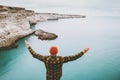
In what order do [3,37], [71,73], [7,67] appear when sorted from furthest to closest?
[3,37] < [7,67] < [71,73]

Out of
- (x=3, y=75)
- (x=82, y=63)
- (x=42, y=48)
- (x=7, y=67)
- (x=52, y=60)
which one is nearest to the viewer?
(x=52, y=60)

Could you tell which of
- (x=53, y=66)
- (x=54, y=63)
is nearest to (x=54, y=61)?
(x=54, y=63)

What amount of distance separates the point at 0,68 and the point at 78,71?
7.55 metres

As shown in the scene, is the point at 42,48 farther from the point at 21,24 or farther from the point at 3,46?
the point at 21,24

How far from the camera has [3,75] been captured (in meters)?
15.8

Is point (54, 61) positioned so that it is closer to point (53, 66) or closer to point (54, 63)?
point (54, 63)

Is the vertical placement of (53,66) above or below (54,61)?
below

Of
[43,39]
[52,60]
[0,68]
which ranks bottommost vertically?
[43,39]

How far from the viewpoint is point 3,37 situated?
2433 centimetres

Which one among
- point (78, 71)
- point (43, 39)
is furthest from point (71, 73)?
point (43, 39)

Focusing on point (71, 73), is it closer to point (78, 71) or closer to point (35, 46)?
point (78, 71)

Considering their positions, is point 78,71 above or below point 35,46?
above

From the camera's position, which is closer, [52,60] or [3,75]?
[52,60]

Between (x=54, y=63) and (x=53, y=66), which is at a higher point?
(x=54, y=63)
